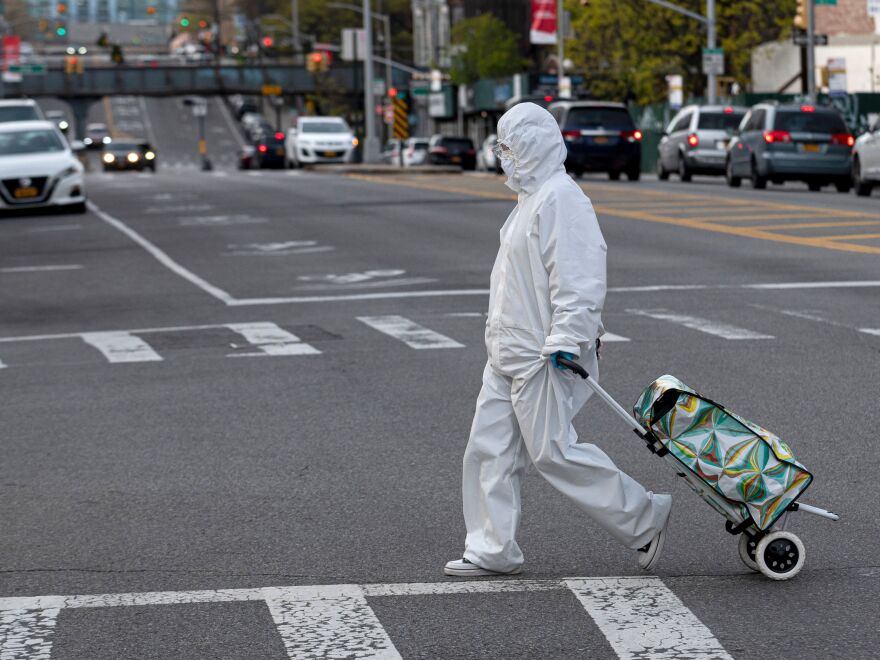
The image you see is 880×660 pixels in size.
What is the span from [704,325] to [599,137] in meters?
29.7

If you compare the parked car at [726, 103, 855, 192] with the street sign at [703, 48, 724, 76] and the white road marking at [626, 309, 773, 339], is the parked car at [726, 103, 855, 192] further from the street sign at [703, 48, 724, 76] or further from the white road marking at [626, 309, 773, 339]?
the white road marking at [626, 309, 773, 339]

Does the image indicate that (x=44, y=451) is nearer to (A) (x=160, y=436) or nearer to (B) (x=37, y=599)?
(A) (x=160, y=436)

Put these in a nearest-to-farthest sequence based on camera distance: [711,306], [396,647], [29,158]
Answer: [396,647] < [711,306] < [29,158]

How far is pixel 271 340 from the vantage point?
555 inches

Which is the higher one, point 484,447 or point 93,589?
point 484,447

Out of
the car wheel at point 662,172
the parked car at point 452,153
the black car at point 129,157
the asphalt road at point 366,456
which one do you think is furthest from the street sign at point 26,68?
the asphalt road at point 366,456

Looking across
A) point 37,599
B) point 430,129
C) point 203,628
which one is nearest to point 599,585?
point 203,628

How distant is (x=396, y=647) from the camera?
5.54m

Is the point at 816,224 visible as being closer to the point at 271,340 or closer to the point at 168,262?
the point at 168,262

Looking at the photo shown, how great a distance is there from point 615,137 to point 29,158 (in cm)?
1570

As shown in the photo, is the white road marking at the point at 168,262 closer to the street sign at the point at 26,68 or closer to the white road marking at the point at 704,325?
the white road marking at the point at 704,325

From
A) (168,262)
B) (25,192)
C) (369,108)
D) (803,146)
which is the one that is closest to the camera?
(168,262)

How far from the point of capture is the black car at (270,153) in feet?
242

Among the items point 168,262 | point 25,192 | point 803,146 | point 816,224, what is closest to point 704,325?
point 168,262
